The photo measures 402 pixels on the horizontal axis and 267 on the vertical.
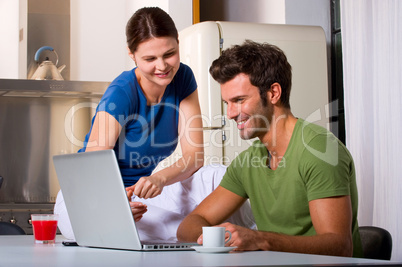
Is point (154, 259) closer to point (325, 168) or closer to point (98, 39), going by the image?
point (325, 168)

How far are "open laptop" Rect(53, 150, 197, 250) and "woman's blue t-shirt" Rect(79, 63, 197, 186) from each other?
66 cm

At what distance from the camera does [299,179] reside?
5.12ft

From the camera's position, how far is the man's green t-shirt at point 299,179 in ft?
4.90

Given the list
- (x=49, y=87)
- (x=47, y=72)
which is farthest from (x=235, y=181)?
(x=47, y=72)

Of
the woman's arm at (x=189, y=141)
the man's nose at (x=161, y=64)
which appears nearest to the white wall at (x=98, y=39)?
the woman's arm at (x=189, y=141)

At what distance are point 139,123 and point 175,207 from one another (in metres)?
0.32

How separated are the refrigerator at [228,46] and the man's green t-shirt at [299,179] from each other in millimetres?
1340

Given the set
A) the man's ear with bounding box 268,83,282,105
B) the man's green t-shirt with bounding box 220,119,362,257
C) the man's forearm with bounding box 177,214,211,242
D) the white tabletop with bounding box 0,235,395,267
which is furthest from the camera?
the man's ear with bounding box 268,83,282,105

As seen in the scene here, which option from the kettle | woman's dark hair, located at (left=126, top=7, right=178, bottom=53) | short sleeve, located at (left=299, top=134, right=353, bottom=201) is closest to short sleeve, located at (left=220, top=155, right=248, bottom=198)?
short sleeve, located at (left=299, top=134, right=353, bottom=201)

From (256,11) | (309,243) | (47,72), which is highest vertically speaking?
(256,11)

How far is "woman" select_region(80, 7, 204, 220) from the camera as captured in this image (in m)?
1.93

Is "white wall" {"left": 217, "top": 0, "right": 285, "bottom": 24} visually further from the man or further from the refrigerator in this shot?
the man

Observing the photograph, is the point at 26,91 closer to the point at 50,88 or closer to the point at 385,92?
the point at 50,88

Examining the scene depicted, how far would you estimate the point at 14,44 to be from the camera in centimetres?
379
